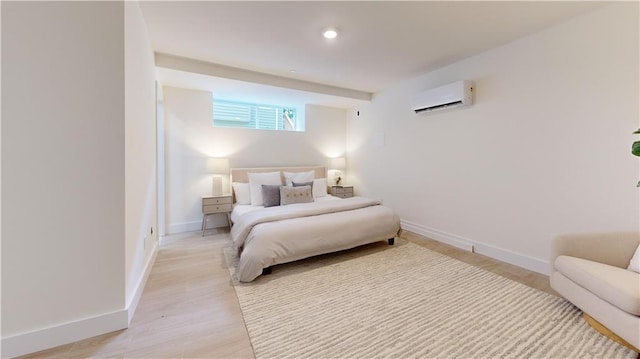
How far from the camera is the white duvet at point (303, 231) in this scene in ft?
7.68

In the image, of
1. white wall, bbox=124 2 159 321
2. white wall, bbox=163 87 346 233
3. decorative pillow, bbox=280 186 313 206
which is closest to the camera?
white wall, bbox=124 2 159 321

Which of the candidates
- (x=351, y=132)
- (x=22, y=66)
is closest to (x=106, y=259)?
(x=22, y=66)

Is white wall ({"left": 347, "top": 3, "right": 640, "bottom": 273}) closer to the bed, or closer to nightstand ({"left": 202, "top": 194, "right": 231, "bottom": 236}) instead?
the bed

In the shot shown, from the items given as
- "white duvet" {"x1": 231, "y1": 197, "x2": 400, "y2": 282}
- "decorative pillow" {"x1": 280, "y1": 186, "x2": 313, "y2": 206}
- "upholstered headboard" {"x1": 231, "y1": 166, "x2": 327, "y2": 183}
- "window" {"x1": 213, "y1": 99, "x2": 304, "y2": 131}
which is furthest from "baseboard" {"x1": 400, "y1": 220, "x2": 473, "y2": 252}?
"window" {"x1": 213, "y1": 99, "x2": 304, "y2": 131}

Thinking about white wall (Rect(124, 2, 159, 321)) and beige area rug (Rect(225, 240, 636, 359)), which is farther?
white wall (Rect(124, 2, 159, 321))

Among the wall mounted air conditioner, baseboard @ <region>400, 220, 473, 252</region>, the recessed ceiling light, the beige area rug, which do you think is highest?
the recessed ceiling light

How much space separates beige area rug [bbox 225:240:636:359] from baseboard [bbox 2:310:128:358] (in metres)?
0.83

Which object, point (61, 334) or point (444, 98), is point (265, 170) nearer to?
point (444, 98)

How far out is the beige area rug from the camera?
1.48m

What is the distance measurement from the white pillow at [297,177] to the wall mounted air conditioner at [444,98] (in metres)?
2.03

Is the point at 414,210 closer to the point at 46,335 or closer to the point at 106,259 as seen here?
the point at 106,259

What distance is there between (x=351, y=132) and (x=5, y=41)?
15.2ft

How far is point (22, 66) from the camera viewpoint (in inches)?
54.6

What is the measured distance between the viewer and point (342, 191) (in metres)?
4.89
